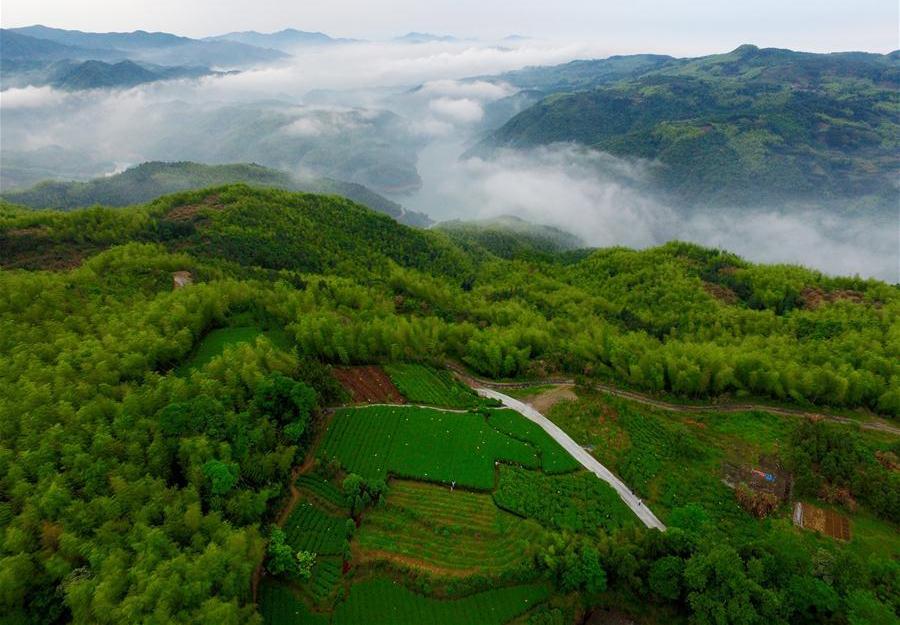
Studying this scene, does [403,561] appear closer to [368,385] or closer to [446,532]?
[446,532]

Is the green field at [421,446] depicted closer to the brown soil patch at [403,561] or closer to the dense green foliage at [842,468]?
the brown soil patch at [403,561]

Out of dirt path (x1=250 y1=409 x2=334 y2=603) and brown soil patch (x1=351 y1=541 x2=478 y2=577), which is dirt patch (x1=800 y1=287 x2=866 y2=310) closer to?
brown soil patch (x1=351 y1=541 x2=478 y2=577)

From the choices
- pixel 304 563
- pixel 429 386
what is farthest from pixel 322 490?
pixel 429 386

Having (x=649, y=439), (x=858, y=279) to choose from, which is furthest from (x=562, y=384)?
(x=858, y=279)

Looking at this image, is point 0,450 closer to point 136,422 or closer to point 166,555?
point 136,422

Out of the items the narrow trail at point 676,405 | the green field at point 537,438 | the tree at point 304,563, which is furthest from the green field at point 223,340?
the tree at point 304,563

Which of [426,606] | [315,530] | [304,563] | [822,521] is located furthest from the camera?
[822,521]
